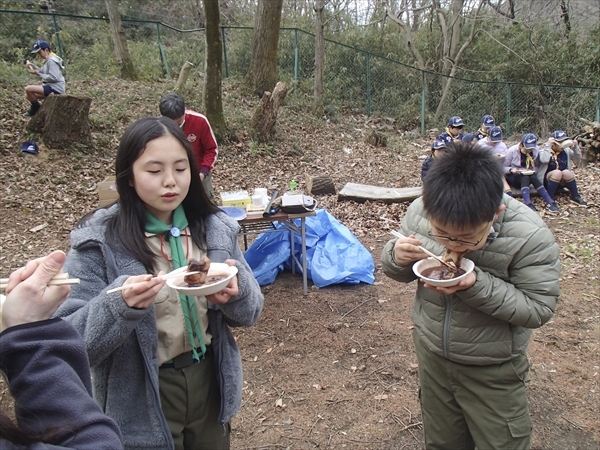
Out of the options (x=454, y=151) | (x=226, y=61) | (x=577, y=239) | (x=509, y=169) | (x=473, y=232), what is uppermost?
(x=226, y=61)

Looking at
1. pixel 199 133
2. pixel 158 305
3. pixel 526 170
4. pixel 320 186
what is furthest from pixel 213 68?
pixel 158 305

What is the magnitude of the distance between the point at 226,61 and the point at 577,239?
1115 cm

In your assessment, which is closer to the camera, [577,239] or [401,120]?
[577,239]

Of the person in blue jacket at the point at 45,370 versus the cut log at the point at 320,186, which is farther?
the cut log at the point at 320,186

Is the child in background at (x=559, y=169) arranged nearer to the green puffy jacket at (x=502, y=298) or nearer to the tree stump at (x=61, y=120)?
the green puffy jacket at (x=502, y=298)

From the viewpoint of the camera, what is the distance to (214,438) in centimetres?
174

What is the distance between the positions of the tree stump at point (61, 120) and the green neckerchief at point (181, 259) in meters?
7.28

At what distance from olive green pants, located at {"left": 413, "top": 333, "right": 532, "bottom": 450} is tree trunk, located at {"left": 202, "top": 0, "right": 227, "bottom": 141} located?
26.7 ft

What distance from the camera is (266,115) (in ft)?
32.2

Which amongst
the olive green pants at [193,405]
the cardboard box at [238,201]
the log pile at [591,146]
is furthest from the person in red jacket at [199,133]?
the log pile at [591,146]

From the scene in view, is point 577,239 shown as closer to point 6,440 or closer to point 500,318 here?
point 500,318

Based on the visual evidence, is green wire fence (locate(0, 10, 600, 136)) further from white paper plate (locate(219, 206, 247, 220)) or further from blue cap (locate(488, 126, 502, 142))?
white paper plate (locate(219, 206, 247, 220))

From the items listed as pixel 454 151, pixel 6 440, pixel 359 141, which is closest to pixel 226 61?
pixel 359 141

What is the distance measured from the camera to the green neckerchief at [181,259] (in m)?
1.58
